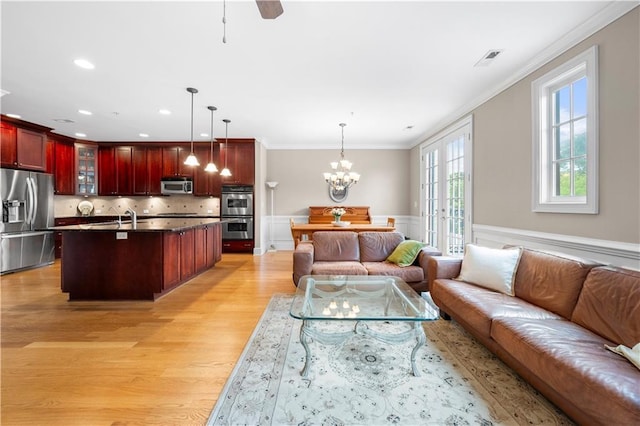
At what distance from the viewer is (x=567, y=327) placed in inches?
70.1

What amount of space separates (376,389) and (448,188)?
13.5 feet

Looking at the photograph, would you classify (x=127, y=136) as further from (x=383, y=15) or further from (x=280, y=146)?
(x=383, y=15)

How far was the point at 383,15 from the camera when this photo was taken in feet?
7.32

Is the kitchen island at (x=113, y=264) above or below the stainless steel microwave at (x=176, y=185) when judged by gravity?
below

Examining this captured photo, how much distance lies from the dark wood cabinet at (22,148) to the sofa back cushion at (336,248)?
5289 millimetres

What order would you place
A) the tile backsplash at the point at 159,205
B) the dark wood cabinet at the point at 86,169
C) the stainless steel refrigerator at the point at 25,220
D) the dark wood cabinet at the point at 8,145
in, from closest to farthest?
the stainless steel refrigerator at the point at 25,220
the dark wood cabinet at the point at 8,145
the dark wood cabinet at the point at 86,169
the tile backsplash at the point at 159,205

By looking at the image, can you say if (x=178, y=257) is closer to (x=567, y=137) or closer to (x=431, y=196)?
(x=567, y=137)

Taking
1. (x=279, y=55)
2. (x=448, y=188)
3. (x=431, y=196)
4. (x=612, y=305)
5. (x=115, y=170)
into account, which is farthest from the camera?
(x=115, y=170)

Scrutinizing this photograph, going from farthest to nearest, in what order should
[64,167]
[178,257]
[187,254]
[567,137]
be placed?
[64,167] → [187,254] → [178,257] → [567,137]

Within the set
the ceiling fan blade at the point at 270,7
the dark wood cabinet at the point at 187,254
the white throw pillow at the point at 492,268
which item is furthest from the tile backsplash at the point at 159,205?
the white throw pillow at the point at 492,268

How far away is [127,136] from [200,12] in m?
5.29

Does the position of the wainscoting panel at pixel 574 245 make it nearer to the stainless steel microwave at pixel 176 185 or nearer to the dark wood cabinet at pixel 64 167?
the stainless steel microwave at pixel 176 185

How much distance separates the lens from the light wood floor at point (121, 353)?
1627 millimetres

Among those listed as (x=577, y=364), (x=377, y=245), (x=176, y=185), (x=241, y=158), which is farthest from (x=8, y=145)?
(x=577, y=364)
